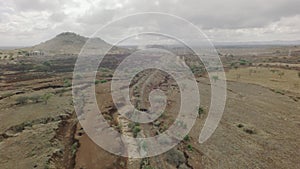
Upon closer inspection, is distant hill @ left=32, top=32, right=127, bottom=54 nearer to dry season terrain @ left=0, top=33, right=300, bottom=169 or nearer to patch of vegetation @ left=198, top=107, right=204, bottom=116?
dry season terrain @ left=0, top=33, right=300, bottom=169

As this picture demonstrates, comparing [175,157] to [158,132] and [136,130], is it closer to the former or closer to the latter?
[158,132]

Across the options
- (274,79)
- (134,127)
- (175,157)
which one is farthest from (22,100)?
(274,79)

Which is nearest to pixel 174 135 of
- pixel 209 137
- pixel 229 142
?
pixel 209 137

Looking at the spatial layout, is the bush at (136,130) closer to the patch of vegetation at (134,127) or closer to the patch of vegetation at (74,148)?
the patch of vegetation at (134,127)

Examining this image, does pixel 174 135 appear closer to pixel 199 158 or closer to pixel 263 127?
pixel 199 158

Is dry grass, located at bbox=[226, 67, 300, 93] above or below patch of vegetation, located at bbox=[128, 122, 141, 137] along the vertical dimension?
above

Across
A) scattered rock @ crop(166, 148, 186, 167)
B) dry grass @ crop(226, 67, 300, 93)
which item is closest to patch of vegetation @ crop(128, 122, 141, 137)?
scattered rock @ crop(166, 148, 186, 167)

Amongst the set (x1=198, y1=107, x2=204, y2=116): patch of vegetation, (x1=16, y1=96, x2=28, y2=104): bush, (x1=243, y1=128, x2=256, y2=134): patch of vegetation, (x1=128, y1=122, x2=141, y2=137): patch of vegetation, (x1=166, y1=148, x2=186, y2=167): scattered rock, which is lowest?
(x1=166, y1=148, x2=186, y2=167): scattered rock

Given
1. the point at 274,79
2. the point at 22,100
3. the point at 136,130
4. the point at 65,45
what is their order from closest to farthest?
the point at 136,130, the point at 22,100, the point at 274,79, the point at 65,45

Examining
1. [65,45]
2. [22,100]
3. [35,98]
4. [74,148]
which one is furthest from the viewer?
[65,45]

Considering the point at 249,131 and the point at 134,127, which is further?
the point at 134,127

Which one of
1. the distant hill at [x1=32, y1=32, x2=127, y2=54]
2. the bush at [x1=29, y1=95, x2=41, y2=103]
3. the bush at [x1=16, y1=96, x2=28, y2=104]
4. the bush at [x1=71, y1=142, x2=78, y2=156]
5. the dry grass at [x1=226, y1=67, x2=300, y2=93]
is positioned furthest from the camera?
the distant hill at [x1=32, y1=32, x2=127, y2=54]
